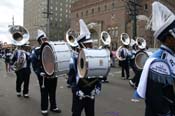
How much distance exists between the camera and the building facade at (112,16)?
226 ft

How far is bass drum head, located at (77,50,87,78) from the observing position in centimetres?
604

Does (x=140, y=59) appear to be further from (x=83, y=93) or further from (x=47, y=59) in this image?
(x=83, y=93)

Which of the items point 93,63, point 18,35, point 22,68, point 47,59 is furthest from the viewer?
point 18,35

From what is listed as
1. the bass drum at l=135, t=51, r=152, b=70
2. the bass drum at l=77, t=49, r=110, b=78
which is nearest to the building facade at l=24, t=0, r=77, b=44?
the bass drum at l=135, t=51, r=152, b=70

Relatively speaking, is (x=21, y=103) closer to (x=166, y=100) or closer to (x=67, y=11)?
(x=166, y=100)

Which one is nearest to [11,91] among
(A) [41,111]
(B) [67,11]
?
(A) [41,111]

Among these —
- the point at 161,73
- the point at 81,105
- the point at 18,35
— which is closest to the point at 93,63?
the point at 81,105

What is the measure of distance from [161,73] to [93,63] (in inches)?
106

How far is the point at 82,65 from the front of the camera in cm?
617

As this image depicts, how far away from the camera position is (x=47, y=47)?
26.6 ft

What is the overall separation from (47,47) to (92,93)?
2280mm

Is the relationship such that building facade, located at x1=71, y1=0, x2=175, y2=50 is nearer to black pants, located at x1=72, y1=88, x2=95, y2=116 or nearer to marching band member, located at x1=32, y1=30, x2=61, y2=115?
marching band member, located at x1=32, y1=30, x2=61, y2=115

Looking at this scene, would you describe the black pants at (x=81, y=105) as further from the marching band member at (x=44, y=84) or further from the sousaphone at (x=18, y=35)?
the sousaphone at (x=18, y=35)

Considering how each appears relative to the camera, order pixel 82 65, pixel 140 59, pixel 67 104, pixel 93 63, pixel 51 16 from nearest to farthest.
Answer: pixel 93 63, pixel 82 65, pixel 67 104, pixel 140 59, pixel 51 16
